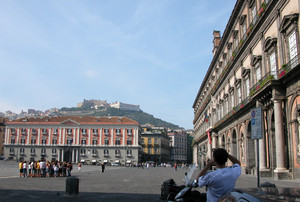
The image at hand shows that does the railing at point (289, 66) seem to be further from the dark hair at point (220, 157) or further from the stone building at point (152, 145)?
the stone building at point (152, 145)

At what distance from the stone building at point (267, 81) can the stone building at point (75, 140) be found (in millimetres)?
60142

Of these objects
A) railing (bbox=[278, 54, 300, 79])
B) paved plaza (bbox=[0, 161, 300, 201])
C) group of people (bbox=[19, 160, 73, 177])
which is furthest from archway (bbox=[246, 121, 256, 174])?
group of people (bbox=[19, 160, 73, 177])

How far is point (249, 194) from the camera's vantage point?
3703 mm

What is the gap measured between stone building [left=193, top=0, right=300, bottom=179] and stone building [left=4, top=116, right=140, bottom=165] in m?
60.1

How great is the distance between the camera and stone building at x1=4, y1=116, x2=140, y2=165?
95688 millimetres

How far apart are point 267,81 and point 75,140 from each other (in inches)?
3243

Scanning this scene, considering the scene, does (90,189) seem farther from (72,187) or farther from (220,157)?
(220,157)

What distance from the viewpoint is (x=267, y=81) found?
71.0 ft

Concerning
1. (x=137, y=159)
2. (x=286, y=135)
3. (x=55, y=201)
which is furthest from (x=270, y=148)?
(x=137, y=159)

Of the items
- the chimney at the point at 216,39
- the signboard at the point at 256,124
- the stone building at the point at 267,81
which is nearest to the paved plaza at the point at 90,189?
the stone building at the point at 267,81

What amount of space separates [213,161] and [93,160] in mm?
93557

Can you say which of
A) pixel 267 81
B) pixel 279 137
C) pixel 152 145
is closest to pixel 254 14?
pixel 267 81

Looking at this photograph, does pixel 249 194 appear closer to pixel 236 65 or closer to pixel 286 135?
pixel 286 135

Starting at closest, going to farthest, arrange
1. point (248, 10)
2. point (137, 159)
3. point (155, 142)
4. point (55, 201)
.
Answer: point (55, 201) → point (248, 10) → point (137, 159) → point (155, 142)
